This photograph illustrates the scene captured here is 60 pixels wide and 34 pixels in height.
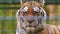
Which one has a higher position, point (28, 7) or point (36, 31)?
point (28, 7)

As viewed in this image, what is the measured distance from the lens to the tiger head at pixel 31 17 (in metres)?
1.92

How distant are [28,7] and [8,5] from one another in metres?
1.00

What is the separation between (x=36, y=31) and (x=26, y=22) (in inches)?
6.5

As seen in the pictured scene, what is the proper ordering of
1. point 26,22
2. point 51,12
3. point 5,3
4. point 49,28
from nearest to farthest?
point 26,22 → point 49,28 → point 5,3 → point 51,12

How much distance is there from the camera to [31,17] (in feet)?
6.24

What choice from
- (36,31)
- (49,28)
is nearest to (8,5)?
(49,28)

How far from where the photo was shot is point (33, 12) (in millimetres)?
1960

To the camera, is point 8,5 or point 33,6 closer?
point 33,6

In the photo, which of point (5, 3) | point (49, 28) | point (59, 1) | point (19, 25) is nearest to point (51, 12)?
point (59, 1)

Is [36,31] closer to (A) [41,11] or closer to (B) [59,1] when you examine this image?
(A) [41,11]

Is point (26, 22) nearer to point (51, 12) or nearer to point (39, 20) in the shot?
point (39, 20)

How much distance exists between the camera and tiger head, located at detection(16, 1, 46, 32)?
6.28 feet

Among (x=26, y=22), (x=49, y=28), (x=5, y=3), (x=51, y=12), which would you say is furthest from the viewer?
(x=51, y=12)

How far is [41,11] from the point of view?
2.11 m
